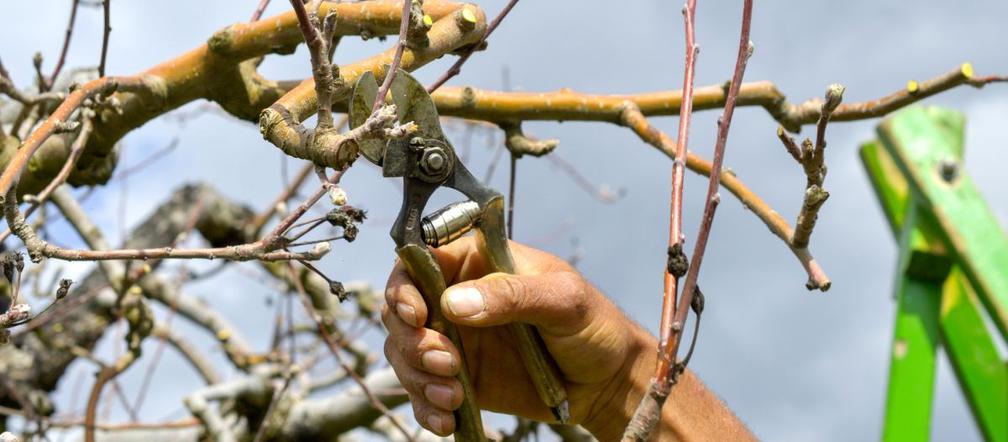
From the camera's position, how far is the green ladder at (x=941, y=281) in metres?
3.43

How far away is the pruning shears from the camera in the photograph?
150 cm

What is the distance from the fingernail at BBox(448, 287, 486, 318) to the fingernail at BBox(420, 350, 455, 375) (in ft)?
0.28

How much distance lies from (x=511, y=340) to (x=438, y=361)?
1.09ft

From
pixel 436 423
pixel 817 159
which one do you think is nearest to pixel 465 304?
pixel 436 423

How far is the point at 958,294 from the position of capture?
3697mm

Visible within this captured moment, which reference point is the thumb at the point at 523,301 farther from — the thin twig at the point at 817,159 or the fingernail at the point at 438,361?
the thin twig at the point at 817,159

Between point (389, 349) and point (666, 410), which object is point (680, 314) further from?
point (666, 410)

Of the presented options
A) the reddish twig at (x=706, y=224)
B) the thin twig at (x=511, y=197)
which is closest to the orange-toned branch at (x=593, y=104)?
the thin twig at (x=511, y=197)

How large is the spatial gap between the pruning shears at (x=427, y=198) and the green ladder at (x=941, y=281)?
2206mm

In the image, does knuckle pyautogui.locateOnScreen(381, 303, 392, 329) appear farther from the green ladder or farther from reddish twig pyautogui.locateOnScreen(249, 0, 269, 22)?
the green ladder

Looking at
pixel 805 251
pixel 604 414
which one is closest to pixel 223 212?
pixel 604 414

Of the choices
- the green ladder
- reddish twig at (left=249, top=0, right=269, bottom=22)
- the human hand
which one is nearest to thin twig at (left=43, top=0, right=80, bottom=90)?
reddish twig at (left=249, top=0, right=269, bottom=22)

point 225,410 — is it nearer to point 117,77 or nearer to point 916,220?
point 117,77

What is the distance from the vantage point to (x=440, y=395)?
1.58 meters
